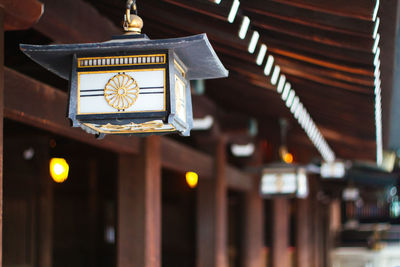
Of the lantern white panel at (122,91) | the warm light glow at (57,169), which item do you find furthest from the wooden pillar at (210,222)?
the lantern white panel at (122,91)

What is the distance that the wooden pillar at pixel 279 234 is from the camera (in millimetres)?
14516

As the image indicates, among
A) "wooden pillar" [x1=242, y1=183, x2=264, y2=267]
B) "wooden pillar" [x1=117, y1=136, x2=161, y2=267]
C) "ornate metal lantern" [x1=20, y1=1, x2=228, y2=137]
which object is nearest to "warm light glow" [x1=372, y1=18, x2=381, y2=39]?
"ornate metal lantern" [x1=20, y1=1, x2=228, y2=137]

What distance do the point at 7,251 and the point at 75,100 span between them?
641 centimetres

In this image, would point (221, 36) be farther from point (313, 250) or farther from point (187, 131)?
point (313, 250)

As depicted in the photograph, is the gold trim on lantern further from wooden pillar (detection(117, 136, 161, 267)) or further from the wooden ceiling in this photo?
wooden pillar (detection(117, 136, 161, 267))

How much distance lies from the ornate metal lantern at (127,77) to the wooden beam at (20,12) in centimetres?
46

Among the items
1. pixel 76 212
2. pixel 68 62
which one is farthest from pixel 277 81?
pixel 76 212

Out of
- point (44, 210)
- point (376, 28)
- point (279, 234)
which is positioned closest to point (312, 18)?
point (376, 28)

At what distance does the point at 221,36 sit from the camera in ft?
16.9

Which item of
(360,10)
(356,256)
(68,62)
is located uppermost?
(360,10)

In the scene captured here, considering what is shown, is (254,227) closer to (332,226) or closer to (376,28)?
(376,28)

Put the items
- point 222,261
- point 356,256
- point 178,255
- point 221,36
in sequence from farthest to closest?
point 356,256
point 178,255
point 222,261
point 221,36

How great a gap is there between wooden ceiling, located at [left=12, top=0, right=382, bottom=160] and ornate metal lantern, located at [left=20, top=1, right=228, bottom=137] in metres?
1.02

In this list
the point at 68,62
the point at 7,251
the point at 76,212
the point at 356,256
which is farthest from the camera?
the point at 356,256
